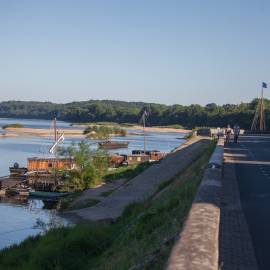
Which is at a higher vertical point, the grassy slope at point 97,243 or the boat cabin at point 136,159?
the grassy slope at point 97,243

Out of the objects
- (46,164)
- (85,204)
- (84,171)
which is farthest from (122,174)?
(85,204)

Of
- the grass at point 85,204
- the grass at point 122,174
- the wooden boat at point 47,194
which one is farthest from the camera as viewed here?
the grass at point 122,174

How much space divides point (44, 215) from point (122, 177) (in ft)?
56.6

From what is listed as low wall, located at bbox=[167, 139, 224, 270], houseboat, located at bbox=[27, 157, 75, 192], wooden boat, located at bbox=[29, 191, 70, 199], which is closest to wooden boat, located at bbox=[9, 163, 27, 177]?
houseboat, located at bbox=[27, 157, 75, 192]

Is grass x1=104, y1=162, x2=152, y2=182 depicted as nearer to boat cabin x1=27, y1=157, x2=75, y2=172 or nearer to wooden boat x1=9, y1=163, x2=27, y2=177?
boat cabin x1=27, y1=157, x2=75, y2=172

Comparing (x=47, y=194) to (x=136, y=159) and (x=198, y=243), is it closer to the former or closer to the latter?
(x=136, y=159)

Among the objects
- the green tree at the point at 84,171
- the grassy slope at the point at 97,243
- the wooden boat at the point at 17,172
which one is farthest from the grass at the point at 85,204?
the wooden boat at the point at 17,172

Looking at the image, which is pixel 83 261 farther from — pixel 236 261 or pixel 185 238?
pixel 185 238

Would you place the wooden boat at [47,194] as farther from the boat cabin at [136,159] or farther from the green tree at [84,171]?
the boat cabin at [136,159]

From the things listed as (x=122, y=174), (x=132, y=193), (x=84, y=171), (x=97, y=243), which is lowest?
(x=122, y=174)

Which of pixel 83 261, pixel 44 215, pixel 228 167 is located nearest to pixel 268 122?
pixel 44 215

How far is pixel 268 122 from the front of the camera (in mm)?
128500

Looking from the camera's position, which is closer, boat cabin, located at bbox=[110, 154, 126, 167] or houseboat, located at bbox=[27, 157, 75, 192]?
houseboat, located at bbox=[27, 157, 75, 192]

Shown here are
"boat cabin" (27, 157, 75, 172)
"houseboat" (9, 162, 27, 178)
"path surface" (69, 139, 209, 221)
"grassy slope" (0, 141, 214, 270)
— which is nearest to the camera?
"grassy slope" (0, 141, 214, 270)
